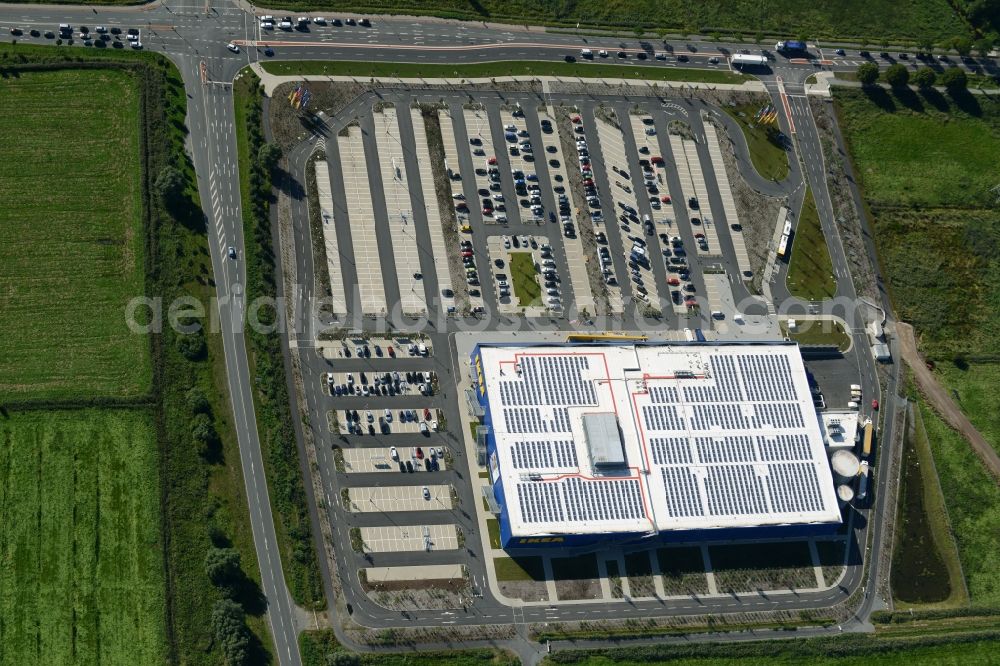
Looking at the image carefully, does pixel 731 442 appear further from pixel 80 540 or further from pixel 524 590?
pixel 80 540

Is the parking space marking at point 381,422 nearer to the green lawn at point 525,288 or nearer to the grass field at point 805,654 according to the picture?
the green lawn at point 525,288

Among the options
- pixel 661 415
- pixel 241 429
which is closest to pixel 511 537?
pixel 661 415

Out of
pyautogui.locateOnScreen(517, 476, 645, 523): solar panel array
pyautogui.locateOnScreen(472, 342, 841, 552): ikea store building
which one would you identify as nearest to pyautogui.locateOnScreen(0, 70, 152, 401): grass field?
pyautogui.locateOnScreen(472, 342, 841, 552): ikea store building

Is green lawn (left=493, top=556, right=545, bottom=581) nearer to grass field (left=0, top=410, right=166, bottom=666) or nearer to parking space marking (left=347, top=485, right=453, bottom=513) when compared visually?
parking space marking (left=347, top=485, right=453, bottom=513)

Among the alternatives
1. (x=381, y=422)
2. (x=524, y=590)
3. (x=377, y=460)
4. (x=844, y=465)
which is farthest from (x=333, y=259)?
(x=844, y=465)

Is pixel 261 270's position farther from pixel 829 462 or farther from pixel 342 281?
pixel 829 462

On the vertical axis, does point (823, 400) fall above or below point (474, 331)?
below
